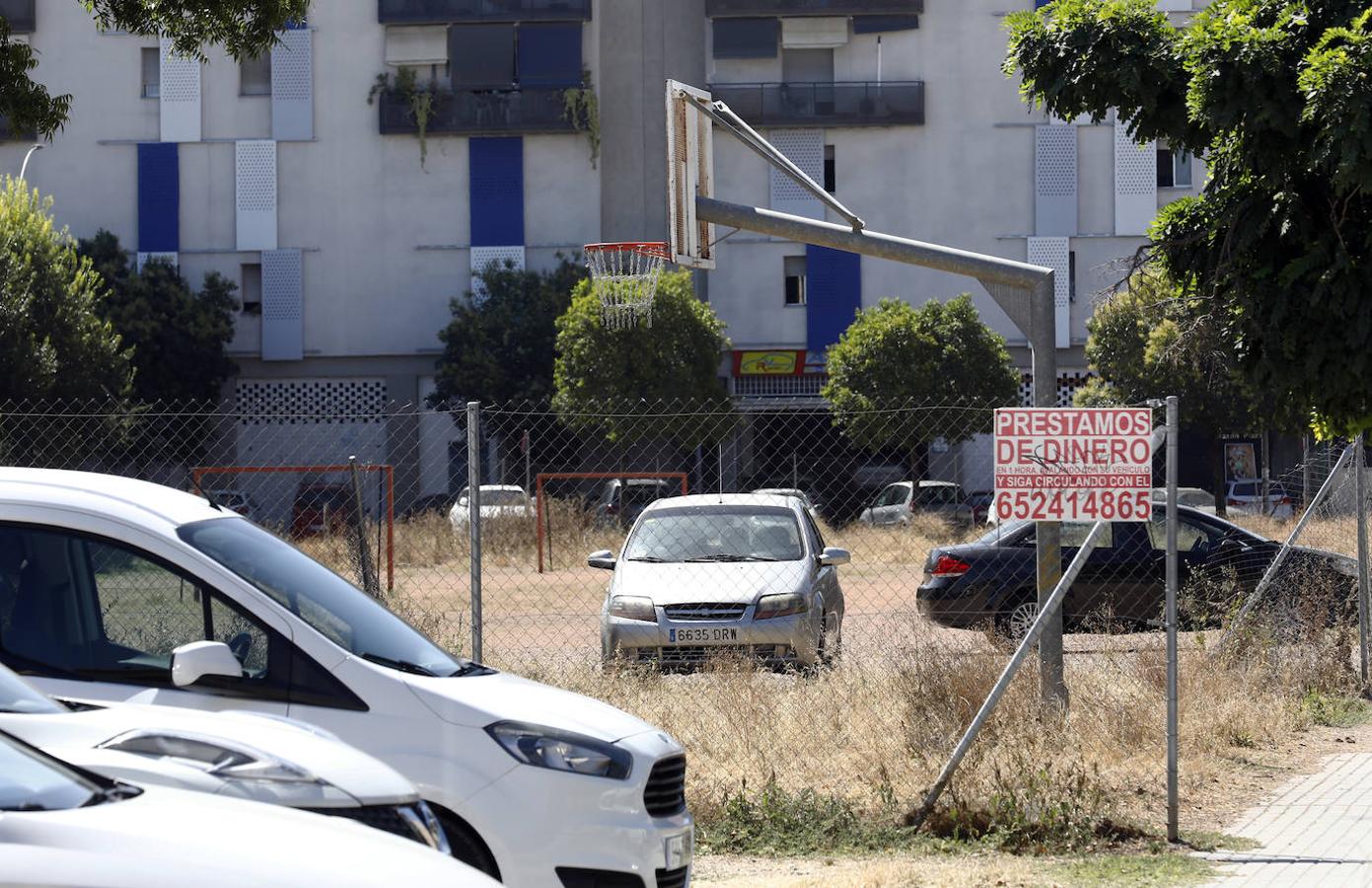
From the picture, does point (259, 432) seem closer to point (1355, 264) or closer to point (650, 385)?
point (650, 385)

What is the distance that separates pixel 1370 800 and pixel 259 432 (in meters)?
36.3

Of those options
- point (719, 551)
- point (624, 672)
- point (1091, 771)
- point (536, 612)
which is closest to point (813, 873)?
point (1091, 771)

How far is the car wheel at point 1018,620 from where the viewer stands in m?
10.6

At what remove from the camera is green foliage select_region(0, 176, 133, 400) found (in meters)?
33.3

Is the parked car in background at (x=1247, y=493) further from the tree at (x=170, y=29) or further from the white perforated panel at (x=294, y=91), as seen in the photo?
Result: the white perforated panel at (x=294, y=91)

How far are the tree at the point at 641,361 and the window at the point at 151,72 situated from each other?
48.5 feet

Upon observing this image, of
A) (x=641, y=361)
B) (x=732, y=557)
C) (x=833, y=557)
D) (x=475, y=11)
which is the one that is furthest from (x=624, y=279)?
(x=475, y=11)

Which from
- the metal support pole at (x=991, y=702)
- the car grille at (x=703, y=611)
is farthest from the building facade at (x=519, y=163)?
the metal support pole at (x=991, y=702)

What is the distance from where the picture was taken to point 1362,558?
11.3 meters

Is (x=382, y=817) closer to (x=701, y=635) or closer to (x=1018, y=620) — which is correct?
(x=701, y=635)

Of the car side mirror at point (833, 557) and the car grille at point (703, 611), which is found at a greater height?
the car side mirror at point (833, 557)

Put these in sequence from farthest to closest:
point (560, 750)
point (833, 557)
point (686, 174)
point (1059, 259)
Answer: point (1059, 259) < point (833, 557) < point (686, 174) < point (560, 750)

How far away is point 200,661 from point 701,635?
6.33 m

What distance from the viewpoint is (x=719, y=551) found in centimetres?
1194
